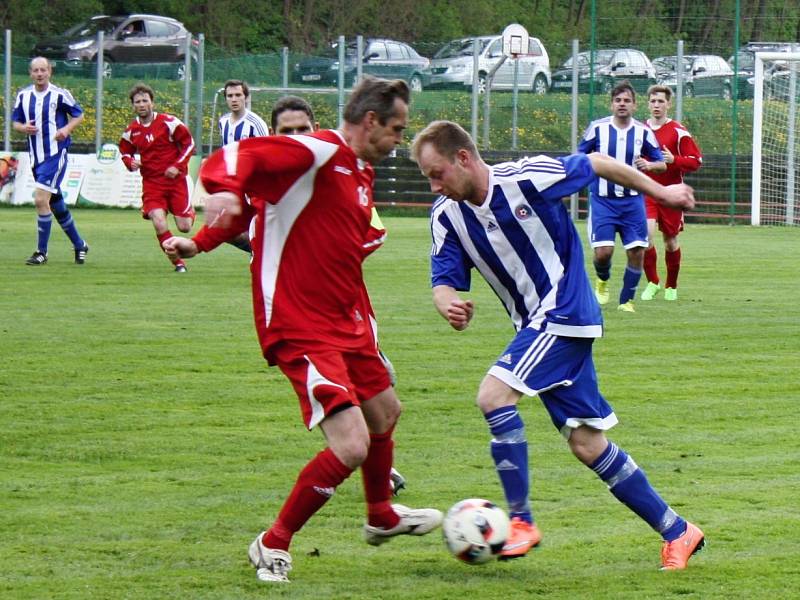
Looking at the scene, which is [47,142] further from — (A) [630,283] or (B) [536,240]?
(B) [536,240]

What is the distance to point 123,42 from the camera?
34.2 metres

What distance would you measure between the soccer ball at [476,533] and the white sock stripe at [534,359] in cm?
49

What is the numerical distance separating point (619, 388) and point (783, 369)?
1477 millimetres

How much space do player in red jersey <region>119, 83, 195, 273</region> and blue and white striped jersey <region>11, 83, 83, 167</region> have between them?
48.5 inches

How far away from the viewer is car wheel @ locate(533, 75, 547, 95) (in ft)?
97.4

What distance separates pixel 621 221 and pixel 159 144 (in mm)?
5334

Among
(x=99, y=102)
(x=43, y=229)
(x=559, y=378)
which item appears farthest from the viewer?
(x=99, y=102)

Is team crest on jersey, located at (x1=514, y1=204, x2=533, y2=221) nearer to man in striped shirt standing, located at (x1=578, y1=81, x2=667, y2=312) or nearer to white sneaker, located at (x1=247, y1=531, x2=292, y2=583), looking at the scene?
white sneaker, located at (x1=247, y1=531, x2=292, y2=583)

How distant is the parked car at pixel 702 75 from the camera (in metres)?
25.7

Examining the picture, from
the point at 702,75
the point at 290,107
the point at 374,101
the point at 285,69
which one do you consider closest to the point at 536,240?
the point at 374,101

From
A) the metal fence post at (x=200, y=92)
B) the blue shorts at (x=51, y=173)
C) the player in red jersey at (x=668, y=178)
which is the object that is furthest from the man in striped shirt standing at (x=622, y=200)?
the metal fence post at (x=200, y=92)

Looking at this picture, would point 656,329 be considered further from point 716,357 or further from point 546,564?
point 546,564

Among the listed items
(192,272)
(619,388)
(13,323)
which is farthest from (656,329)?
(192,272)

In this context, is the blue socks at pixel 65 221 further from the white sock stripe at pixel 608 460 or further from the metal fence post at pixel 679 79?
the metal fence post at pixel 679 79
